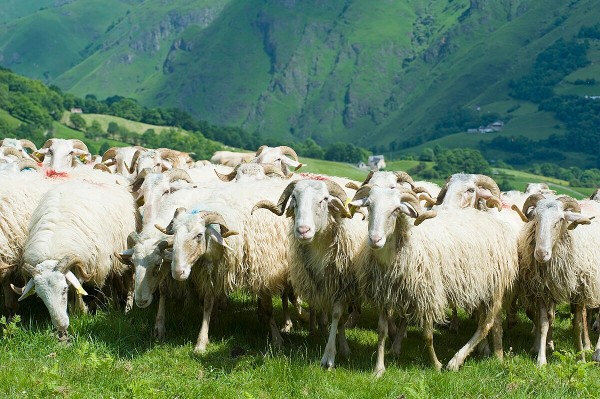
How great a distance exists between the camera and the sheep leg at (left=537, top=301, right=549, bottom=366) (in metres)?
10.5

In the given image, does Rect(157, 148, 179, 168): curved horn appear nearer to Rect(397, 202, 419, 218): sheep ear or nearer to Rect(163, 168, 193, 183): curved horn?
Rect(163, 168, 193, 183): curved horn

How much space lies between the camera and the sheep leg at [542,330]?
34.4 feet

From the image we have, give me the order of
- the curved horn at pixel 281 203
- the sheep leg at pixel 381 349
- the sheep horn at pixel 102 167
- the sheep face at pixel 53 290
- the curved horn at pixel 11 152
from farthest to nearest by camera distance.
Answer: the curved horn at pixel 11 152 → the sheep horn at pixel 102 167 → the sheep face at pixel 53 290 → the curved horn at pixel 281 203 → the sheep leg at pixel 381 349

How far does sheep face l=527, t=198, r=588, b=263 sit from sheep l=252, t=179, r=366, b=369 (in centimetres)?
249

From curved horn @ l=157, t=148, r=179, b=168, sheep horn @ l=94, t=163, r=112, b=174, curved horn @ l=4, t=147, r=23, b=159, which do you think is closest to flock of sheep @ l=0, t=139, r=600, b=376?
sheep horn @ l=94, t=163, r=112, b=174

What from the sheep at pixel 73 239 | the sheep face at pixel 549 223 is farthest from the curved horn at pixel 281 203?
the sheep face at pixel 549 223

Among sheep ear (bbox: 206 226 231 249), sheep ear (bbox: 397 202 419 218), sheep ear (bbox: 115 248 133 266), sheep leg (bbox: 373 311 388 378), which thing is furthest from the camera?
sheep ear (bbox: 115 248 133 266)

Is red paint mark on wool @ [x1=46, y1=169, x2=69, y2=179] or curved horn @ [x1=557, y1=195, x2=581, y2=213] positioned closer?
curved horn @ [x1=557, y1=195, x2=581, y2=213]

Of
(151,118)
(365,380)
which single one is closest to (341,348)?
(365,380)

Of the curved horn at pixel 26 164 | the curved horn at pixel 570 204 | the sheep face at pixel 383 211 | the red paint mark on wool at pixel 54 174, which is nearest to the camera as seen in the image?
the sheep face at pixel 383 211

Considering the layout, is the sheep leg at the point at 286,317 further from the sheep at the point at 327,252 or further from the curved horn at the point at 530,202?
the curved horn at the point at 530,202

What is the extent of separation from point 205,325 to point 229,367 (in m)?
1.08

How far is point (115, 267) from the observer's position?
12.2 m

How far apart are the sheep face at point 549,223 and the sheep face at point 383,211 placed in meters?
2.10
